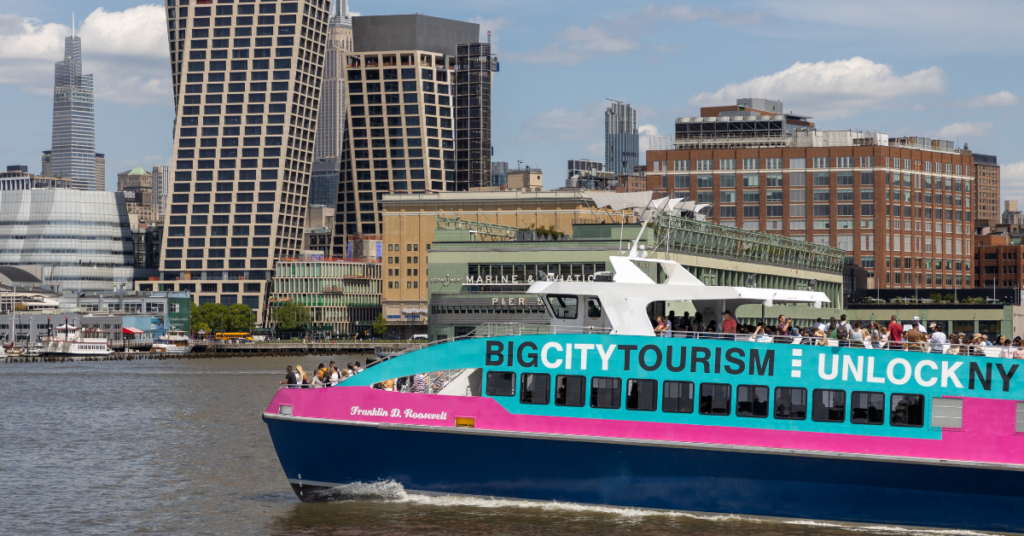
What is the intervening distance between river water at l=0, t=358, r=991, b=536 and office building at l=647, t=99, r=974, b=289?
105 meters

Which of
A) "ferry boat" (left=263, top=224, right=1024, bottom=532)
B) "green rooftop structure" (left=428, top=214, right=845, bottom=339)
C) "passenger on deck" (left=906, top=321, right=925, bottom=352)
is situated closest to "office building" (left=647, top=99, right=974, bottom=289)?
"green rooftop structure" (left=428, top=214, right=845, bottom=339)

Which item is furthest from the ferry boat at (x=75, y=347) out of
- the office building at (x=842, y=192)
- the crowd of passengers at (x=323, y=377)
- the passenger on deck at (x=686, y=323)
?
the passenger on deck at (x=686, y=323)

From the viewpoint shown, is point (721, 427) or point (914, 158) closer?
point (721, 427)

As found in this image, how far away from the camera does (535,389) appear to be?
25000 millimetres

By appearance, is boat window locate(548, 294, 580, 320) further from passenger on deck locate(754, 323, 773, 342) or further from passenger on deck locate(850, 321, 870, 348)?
passenger on deck locate(850, 321, 870, 348)

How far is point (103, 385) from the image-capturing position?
8200cm

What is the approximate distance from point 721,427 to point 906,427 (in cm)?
373

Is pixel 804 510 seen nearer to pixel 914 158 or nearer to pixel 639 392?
pixel 639 392

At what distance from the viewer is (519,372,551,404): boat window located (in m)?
24.9

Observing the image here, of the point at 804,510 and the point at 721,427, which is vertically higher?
the point at 721,427

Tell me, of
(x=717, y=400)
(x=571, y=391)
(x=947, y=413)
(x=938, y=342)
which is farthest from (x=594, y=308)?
(x=947, y=413)

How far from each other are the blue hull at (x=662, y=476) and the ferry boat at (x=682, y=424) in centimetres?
3

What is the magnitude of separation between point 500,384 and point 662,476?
3.90 m

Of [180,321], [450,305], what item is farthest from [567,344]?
[180,321]
